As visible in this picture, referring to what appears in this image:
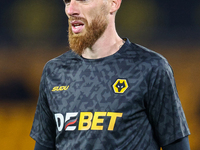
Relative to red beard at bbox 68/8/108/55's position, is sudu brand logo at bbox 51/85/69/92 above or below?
below

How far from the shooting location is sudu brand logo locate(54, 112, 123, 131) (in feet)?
4.04

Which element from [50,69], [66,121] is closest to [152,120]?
[66,121]

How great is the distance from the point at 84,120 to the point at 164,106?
320 mm

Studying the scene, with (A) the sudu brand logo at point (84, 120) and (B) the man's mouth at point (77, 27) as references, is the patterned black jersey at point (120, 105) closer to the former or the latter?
(A) the sudu brand logo at point (84, 120)

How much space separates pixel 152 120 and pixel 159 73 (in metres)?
0.19

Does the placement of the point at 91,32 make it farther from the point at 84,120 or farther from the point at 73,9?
the point at 84,120

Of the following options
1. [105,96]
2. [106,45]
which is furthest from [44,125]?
[106,45]

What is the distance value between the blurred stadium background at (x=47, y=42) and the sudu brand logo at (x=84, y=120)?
5.47ft

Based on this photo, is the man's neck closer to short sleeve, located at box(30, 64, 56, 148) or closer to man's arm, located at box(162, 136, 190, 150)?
short sleeve, located at box(30, 64, 56, 148)

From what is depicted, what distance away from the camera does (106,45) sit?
53.6 inches

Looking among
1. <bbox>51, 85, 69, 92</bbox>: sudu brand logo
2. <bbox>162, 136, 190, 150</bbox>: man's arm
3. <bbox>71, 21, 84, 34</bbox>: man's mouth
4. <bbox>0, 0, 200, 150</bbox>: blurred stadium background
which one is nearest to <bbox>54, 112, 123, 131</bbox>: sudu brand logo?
<bbox>51, 85, 69, 92</bbox>: sudu brand logo

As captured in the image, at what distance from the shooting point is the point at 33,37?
9.72ft

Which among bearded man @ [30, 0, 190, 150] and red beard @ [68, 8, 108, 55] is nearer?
bearded man @ [30, 0, 190, 150]

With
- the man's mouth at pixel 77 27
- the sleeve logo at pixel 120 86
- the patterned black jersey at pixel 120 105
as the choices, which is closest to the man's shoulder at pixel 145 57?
the patterned black jersey at pixel 120 105
